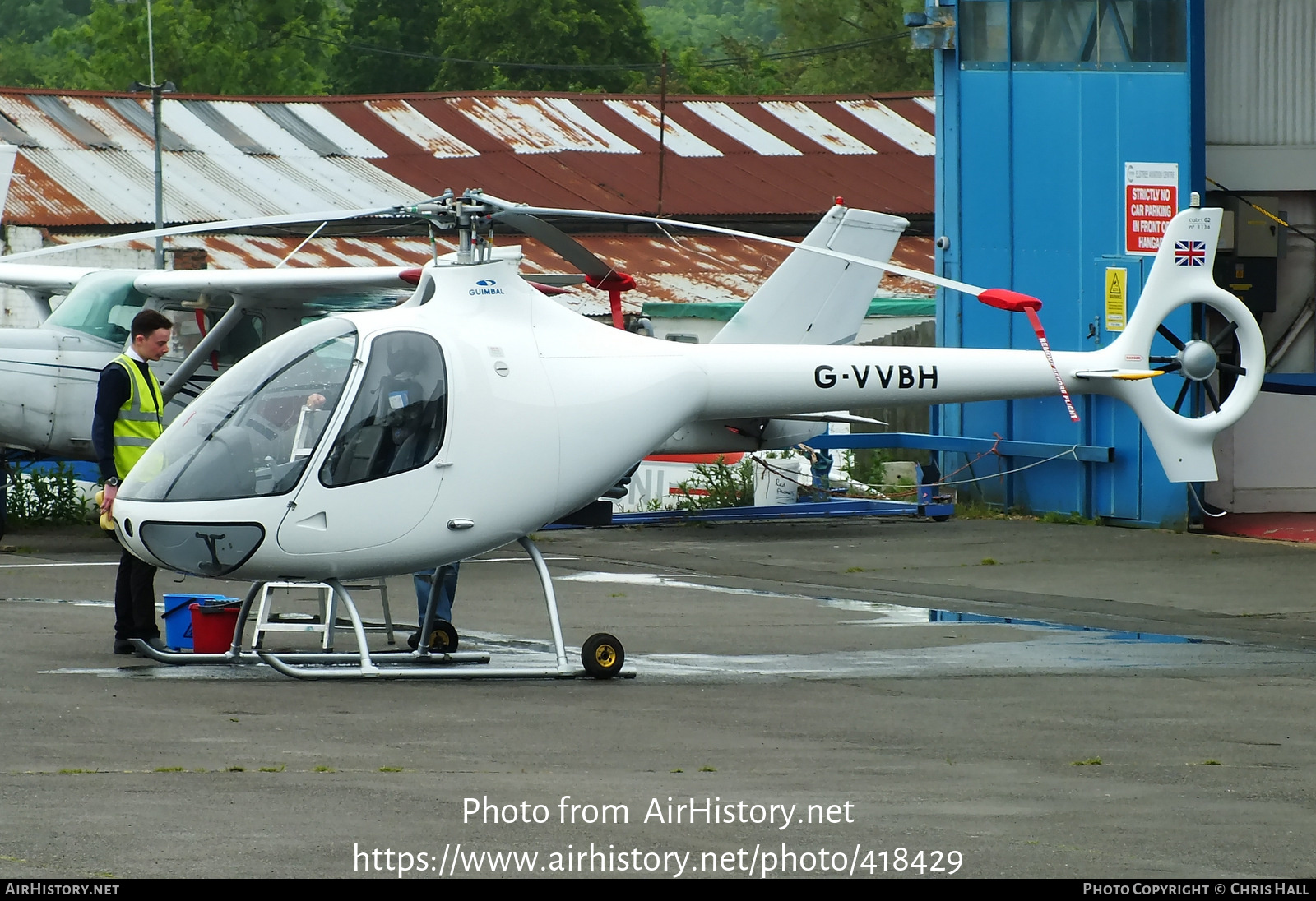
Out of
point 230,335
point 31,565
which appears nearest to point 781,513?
point 230,335

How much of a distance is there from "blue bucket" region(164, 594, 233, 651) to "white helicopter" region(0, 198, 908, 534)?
6.17 m

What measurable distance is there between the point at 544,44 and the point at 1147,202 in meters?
51.4

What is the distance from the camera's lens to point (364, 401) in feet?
31.4

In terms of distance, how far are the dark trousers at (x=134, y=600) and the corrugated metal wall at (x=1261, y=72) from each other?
12870 millimetres

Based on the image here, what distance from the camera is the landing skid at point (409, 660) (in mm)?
9641

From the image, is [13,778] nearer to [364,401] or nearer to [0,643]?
[364,401]

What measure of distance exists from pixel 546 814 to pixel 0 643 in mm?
5571

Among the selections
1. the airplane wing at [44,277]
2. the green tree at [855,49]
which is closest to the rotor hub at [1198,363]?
the airplane wing at [44,277]

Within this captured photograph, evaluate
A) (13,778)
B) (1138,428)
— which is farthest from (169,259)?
(13,778)

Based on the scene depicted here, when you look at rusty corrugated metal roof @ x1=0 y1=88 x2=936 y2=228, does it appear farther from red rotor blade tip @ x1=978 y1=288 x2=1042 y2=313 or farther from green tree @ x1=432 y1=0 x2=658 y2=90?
green tree @ x1=432 y1=0 x2=658 y2=90

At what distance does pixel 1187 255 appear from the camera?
1153 cm

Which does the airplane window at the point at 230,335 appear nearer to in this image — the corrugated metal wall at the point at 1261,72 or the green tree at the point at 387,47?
the corrugated metal wall at the point at 1261,72

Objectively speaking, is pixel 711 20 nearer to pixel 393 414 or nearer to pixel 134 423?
pixel 134 423

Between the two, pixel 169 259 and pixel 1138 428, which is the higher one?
pixel 169 259
